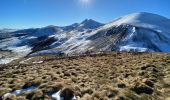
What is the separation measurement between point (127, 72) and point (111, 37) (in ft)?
464

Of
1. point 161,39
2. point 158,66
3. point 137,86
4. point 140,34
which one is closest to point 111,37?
point 140,34

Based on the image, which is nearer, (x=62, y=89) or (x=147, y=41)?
(x=62, y=89)

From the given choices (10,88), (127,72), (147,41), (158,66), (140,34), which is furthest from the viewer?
(140,34)

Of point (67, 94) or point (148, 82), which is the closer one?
point (67, 94)

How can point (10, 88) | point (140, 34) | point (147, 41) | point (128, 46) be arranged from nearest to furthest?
1. point (10, 88)
2. point (128, 46)
3. point (147, 41)
4. point (140, 34)

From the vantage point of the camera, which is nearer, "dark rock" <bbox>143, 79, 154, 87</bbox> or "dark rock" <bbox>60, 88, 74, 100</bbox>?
"dark rock" <bbox>60, 88, 74, 100</bbox>

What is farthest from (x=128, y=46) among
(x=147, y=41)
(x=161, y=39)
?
(x=161, y=39)

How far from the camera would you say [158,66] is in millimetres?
31625

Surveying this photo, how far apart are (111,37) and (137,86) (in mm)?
148598

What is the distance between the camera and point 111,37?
168250 mm

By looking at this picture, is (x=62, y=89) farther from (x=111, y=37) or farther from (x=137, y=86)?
(x=111, y=37)


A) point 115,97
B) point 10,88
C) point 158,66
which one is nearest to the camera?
point 115,97

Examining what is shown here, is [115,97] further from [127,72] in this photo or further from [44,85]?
[127,72]

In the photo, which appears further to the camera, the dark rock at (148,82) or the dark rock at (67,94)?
the dark rock at (148,82)
